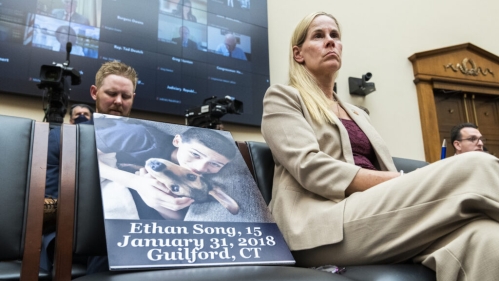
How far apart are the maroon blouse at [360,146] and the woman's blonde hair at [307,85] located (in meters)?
0.09

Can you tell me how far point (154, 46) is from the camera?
3.14 metres

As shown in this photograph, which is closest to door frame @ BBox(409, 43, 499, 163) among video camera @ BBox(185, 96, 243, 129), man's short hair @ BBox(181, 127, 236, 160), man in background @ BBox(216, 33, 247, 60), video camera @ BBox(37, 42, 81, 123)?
man in background @ BBox(216, 33, 247, 60)

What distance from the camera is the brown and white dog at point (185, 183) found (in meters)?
0.89

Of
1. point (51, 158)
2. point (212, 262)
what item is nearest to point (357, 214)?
point (212, 262)

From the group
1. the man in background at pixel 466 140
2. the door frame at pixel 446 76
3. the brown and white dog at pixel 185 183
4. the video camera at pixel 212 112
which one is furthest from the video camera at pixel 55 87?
the door frame at pixel 446 76

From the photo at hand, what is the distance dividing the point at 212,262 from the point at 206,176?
243 mm

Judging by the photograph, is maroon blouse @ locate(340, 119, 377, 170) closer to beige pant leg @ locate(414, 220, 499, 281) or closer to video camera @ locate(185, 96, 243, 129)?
beige pant leg @ locate(414, 220, 499, 281)

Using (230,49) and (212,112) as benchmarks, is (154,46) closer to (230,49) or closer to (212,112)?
(230,49)

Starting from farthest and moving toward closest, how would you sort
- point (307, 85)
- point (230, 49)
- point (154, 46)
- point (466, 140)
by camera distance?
1. point (230, 49)
2. point (154, 46)
3. point (466, 140)
4. point (307, 85)

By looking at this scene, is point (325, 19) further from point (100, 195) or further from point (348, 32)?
point (348, 32)

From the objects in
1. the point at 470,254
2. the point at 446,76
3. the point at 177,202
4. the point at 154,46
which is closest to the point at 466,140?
the point at 446,76

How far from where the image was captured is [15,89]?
2.63 meters

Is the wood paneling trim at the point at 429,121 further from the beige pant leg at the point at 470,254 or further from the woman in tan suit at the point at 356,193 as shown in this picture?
the beige pant leg at the point at 470,254

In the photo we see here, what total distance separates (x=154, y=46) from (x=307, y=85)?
218 centimetres
